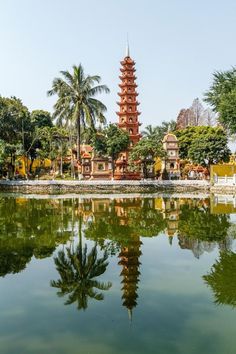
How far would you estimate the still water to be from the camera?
545 cm

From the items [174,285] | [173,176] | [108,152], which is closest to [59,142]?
[108,152]

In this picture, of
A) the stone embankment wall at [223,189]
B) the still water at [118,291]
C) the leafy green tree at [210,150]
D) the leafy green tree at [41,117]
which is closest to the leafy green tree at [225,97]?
the stone embankment wall at [223,189]

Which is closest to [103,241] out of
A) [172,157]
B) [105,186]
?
[105,186]

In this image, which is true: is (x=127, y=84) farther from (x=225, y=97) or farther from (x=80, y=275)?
(x=80, y=275)

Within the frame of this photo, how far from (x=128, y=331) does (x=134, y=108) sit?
1943 inches

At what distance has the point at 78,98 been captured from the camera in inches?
1650

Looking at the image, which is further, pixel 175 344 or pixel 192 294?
pixel 192 294

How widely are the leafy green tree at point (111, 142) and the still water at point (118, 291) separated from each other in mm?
29871

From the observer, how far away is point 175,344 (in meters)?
5.29

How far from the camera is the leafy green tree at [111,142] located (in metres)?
44.5

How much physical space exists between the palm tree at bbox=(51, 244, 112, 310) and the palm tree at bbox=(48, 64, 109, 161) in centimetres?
3157

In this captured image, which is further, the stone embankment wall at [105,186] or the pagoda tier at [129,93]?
the pagoda tier at [129,93]

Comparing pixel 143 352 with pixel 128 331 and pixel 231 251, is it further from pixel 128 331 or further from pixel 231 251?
pixel 231 251

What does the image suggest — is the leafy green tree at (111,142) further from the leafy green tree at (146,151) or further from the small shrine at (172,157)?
the small shrine at (172,157)
